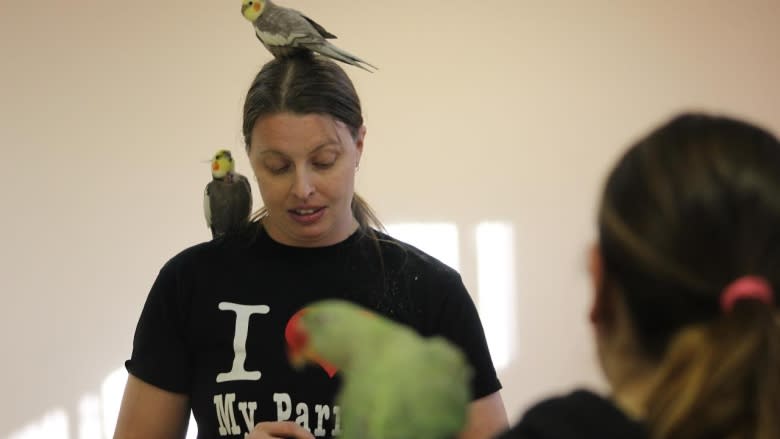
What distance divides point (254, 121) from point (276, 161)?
0.29 feet

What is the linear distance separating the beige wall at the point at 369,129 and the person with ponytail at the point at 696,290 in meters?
2.25

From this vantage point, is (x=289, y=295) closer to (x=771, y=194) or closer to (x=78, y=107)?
(x=771, y=194)

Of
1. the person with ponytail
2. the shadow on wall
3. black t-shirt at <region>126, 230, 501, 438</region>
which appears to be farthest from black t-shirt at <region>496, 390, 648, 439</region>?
the shadow on wall

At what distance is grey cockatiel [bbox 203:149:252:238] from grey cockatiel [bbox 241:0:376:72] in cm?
28

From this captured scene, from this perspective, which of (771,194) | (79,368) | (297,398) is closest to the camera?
(771,194)

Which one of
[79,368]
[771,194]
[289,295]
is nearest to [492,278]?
[79,368]

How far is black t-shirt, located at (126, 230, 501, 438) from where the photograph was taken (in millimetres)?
1247

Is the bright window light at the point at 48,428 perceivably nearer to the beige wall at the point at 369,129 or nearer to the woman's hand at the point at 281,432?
the beige wall at the point at 369,129

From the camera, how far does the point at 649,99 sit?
299 cm

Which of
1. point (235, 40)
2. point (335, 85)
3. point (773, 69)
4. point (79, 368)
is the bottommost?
point (79, 368)

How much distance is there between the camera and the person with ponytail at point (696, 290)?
0.64m

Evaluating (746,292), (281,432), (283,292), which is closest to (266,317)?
(283,292)

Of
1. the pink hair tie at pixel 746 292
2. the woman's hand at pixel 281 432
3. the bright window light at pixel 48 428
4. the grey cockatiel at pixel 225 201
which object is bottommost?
the bright window light at pixel 48 428

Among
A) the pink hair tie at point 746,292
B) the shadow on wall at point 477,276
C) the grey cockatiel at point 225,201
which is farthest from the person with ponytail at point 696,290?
the shadow on wall at point 477,276
